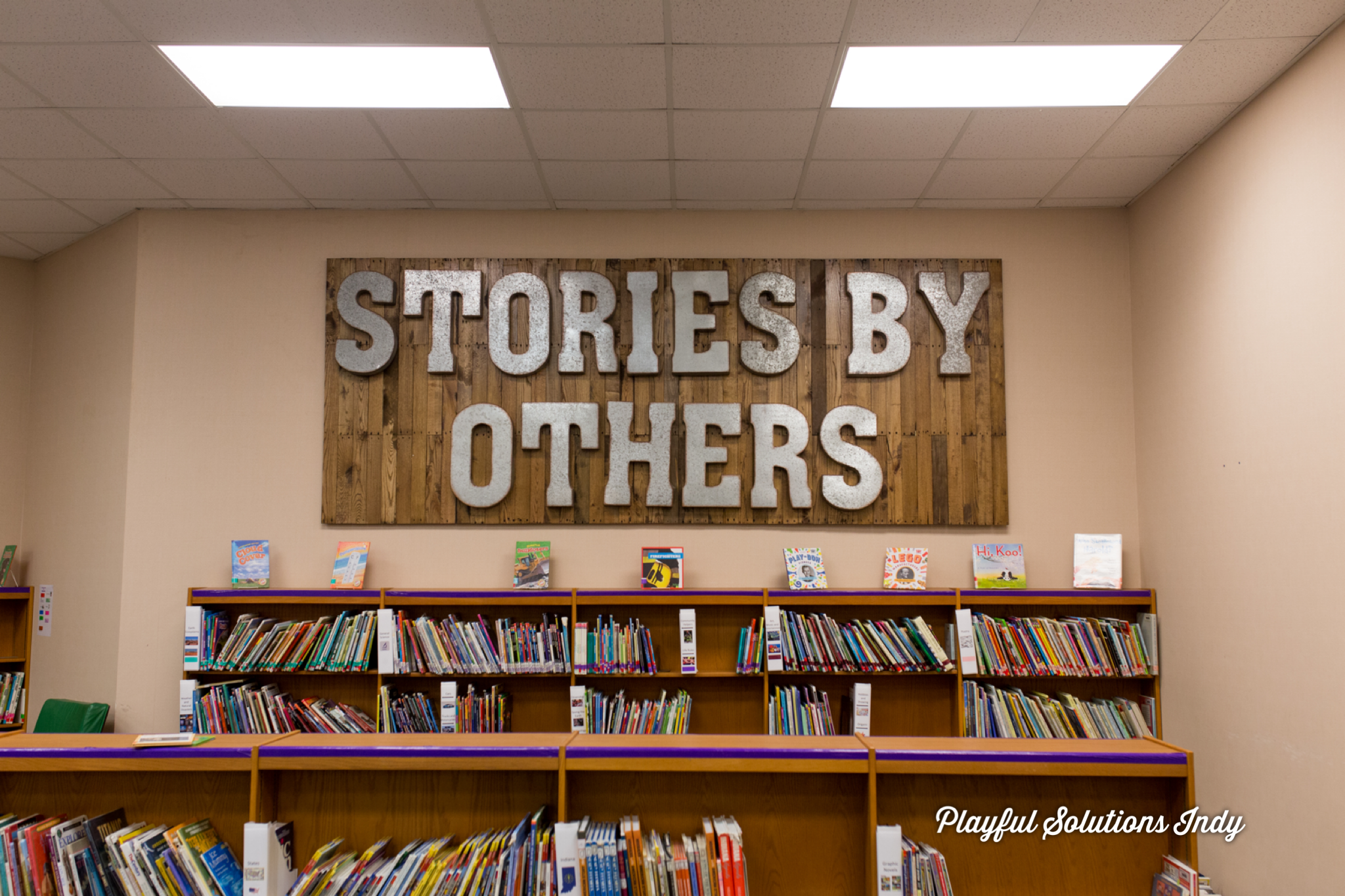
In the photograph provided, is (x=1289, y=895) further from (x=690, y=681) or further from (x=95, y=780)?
(x=95, y=780)

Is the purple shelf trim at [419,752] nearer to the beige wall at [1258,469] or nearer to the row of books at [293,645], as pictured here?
the row of books at [293,645]

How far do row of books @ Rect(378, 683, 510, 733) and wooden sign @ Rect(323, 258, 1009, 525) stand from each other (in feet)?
2.99

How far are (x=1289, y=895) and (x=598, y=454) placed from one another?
3.49 m

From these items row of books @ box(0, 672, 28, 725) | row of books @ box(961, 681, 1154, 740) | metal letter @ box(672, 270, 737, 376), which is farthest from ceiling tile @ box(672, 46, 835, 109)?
row of books @ box(0, 672, 28, 725)

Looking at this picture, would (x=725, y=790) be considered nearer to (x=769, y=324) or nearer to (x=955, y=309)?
(x=769, y=324)

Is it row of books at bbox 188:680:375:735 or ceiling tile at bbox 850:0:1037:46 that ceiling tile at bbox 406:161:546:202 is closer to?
ceiling tile at bbox 850:0:1037:46

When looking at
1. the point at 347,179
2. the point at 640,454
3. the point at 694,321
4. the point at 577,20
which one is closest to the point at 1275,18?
the point at 577,20

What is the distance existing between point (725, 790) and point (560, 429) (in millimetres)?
2473

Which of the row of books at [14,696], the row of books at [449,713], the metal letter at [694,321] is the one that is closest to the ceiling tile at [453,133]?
the metal letter at [694,321]

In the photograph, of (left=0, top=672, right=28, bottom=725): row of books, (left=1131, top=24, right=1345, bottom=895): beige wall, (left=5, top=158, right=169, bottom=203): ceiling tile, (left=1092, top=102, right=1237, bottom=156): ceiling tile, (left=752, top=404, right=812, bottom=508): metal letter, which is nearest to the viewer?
(left=1131, top=24, right=1345, bottom=895): beige wall

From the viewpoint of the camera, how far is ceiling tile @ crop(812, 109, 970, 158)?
12.4 ft

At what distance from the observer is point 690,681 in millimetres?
4570

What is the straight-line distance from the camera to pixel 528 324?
4.82 meters

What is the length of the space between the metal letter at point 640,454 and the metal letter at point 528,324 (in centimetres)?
48
